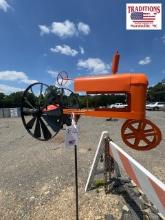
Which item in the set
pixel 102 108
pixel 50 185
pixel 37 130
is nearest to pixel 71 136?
pixel 102 108

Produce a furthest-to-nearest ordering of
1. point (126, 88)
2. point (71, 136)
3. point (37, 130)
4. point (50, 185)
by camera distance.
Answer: point (50, 185)
point (37, 130)
point (71, 136)
point (126, 88)

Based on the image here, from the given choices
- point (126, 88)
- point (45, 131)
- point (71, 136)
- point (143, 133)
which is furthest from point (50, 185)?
point (126, 88)

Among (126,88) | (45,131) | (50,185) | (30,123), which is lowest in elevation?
(50,185)

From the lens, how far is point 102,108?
3498 mm

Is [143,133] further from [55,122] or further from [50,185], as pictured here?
[50,185]

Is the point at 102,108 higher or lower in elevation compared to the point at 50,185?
higher

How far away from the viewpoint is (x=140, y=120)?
3215 mm

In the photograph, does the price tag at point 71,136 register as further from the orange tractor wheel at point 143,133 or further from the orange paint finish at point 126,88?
the orange tractor wheel at point 143,133

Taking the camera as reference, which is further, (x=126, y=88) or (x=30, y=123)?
(x=30, y=123)

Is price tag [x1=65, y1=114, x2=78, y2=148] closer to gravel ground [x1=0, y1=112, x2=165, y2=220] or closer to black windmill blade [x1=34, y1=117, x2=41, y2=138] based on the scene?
black windmill blade [x1=34, y1=117, x2=41, y2=138]

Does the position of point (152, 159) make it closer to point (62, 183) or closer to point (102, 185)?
point (102, 185)

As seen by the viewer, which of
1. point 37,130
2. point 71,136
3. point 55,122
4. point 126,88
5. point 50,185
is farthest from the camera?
point 50,185

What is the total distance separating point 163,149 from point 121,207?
14.5ft

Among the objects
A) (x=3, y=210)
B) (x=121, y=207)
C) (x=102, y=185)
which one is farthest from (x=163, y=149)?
(x=3, y=210)
